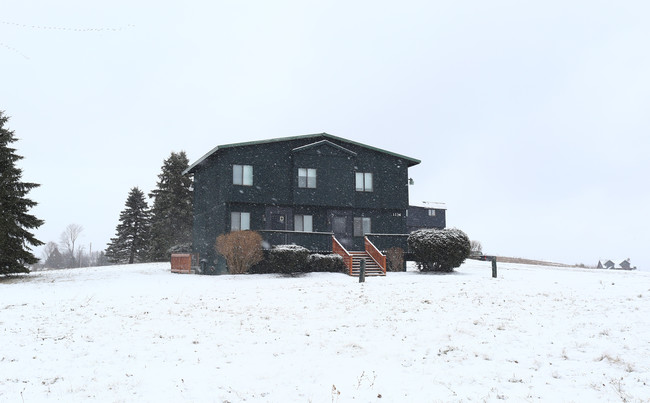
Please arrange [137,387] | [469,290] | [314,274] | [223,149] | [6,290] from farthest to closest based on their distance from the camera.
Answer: [223,149]
[314,274]
[6,290]
[469,290]
[137,387]

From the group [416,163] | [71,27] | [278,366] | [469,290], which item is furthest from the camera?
[416,163]

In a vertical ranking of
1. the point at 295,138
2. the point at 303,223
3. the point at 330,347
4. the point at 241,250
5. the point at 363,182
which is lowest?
the point at 330,347

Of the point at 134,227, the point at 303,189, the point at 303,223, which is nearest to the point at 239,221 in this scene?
the point at 303,223

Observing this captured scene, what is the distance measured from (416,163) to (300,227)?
33.9 ft

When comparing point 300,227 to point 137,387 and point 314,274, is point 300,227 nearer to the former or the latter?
point 314,274

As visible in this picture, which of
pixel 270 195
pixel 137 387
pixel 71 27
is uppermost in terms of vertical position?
pixel 71 27

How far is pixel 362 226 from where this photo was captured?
106 ft

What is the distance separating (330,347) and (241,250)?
49.8 ft

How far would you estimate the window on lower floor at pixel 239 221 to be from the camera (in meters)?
29.1

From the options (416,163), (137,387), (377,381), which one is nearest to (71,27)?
(137,387)

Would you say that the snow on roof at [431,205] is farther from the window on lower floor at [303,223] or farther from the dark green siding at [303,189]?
the window on lower floor at [303,223]

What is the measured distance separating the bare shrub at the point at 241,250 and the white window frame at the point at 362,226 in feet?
28.6

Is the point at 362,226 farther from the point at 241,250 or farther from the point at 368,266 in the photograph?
the point at 241,250

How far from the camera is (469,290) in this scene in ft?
55.9
